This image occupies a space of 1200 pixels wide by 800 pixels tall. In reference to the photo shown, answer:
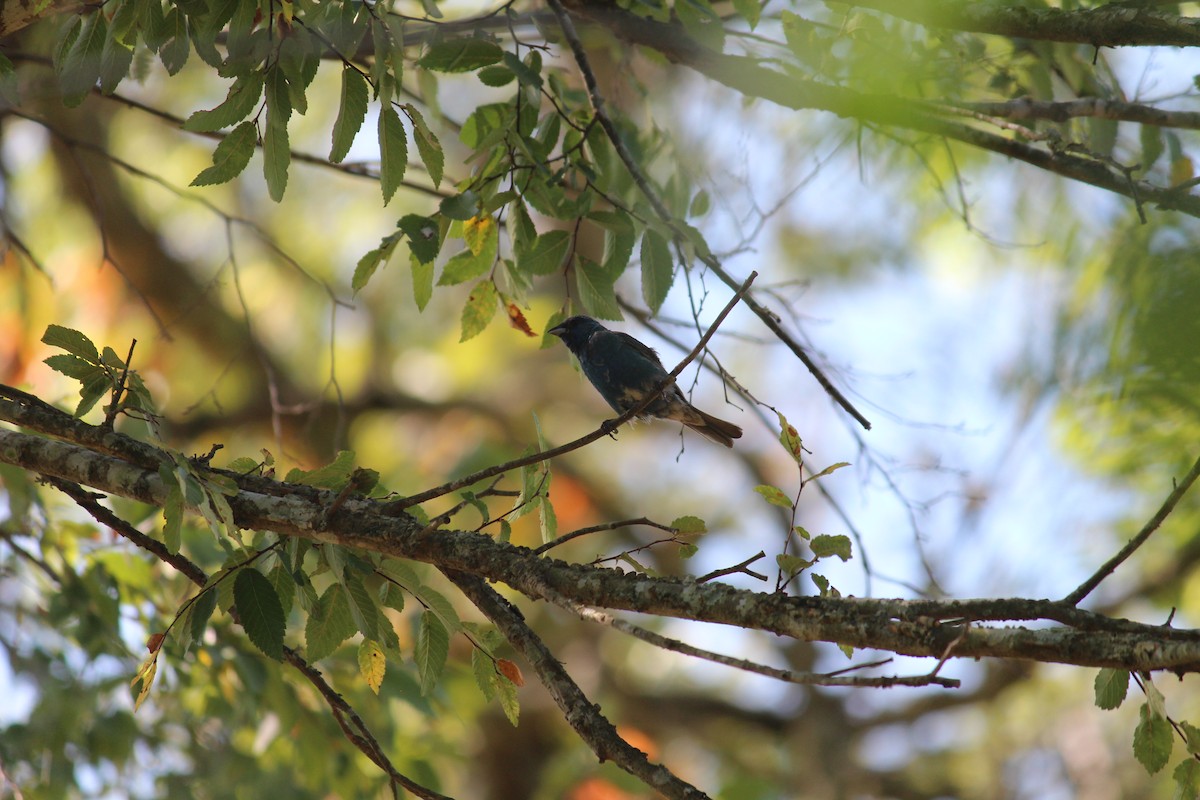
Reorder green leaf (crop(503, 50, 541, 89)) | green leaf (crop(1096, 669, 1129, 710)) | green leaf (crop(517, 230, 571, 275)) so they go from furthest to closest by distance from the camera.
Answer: green leaf (crop(517, 230, 571, 275)) → green leaf (crop(503, 50, 541, 89)) → green leaf (crop(1096, 669, 1129, 710))

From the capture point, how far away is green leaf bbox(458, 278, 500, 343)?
117 inches

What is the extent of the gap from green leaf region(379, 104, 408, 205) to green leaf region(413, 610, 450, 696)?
100 cm

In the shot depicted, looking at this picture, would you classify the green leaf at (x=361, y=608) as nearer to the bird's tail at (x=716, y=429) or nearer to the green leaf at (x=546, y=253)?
the green leaf at (x=546, y=253)

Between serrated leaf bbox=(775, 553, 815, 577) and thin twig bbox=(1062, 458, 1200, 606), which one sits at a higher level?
serrated leaf bbox=(775, 553, 815, 577)

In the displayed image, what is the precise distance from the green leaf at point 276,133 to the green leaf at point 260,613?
86 cm

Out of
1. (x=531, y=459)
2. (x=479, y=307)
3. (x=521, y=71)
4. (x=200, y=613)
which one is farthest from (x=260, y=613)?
(x=521, y=71)

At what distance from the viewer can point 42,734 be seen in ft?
12.3

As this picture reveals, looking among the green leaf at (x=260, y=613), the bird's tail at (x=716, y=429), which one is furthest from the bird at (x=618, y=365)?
the green leaf at (x=260, y=613)

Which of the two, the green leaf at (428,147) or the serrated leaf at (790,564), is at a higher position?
the green leaf at (428,147)

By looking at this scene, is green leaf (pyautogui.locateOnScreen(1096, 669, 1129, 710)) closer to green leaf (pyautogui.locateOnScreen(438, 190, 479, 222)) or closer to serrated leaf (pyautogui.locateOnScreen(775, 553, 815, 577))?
serrated leaf (pyautogui.locateOnScreen(775, 553, 815, 577))

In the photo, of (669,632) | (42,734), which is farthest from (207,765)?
(669,632)

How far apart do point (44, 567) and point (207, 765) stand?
113 centimetres

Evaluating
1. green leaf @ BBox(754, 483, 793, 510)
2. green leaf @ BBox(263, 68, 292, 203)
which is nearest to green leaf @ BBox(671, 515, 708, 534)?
green leaf @ BBox(754, 483, 793, 510)

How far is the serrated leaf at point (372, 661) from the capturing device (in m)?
2.42
